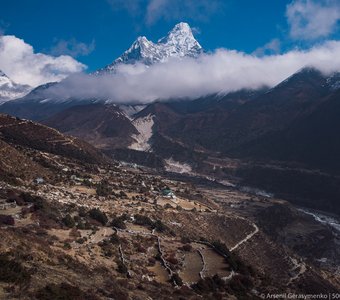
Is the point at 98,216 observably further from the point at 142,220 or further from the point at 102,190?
the point at 102,190

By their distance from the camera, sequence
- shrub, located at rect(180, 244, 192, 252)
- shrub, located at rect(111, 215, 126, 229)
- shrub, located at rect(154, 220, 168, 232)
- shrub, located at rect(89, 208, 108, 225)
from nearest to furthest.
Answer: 1. shrub, located at rect(180, 244, 192, 252)
2. shrub, located at rect(111, 215, 126, 229)
3. shrub, located at rect(89, 208, 108, 225)
4. shrub, located at rect(154, 220, 168, 232)

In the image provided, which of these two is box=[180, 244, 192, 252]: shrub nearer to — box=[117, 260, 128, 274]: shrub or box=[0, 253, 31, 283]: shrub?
box=[117, 260, 128, 274]: shrub

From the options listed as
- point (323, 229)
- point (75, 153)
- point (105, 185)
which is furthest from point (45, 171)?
point (323, 229)

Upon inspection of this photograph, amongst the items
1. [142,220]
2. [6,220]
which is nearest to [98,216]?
[142,220]

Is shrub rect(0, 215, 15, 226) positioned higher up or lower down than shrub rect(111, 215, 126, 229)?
Result: higher up

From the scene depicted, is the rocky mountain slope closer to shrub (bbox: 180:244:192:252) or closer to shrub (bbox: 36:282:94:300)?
shrub (bbox: 36:282:94:300)

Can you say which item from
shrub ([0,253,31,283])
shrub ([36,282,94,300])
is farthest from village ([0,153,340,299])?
shrub ([36,282,94,300])

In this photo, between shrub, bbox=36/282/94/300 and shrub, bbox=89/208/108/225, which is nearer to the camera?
shrub, bbox=36/282/94/300

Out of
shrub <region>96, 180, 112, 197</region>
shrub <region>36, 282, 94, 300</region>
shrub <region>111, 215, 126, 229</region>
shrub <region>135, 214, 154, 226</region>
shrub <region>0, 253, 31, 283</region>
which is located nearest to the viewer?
shrub <region>36, 282, 94, 300</region>

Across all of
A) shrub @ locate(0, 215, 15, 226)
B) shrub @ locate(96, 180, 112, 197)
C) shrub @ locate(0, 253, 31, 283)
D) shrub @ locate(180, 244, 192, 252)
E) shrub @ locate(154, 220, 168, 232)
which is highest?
shrub @ locate(96, 180, 112, 197)

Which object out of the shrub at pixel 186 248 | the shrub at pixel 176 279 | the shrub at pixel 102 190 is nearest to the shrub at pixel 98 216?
the shrub at pixel 186 248

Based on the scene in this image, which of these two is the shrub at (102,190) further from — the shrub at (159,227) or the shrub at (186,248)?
the shrub at (186,248)

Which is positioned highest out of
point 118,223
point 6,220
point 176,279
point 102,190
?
point 102,190
